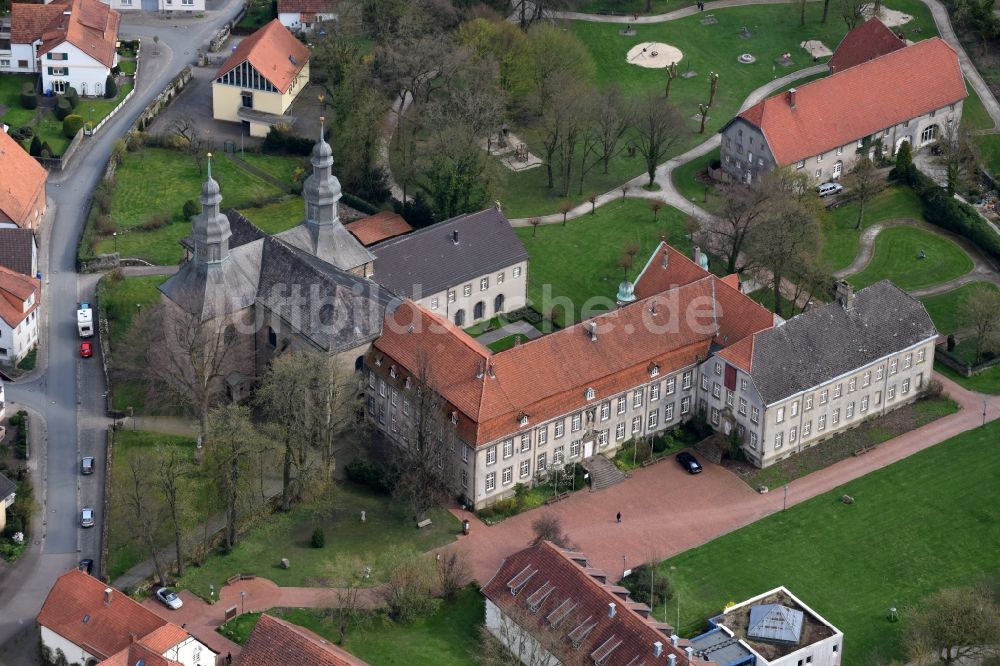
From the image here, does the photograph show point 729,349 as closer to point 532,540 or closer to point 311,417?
point 532,540

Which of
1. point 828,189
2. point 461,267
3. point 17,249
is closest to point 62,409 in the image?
point 17,249

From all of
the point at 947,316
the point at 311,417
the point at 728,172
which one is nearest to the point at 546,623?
the point at 311,417

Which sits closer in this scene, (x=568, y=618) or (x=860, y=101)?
(x=568, y=618)

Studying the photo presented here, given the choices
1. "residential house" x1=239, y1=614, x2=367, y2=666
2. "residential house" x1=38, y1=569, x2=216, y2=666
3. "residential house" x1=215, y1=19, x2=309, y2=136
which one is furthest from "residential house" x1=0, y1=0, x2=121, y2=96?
"residential house" x1=239, y1=614, x2=367, y2=666

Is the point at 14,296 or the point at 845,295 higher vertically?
the point at 845,295

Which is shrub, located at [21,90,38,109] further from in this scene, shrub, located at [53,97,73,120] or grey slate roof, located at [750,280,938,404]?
grey slate roof, located at [750,280,938,404]

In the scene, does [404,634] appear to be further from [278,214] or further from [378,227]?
[278,214]
